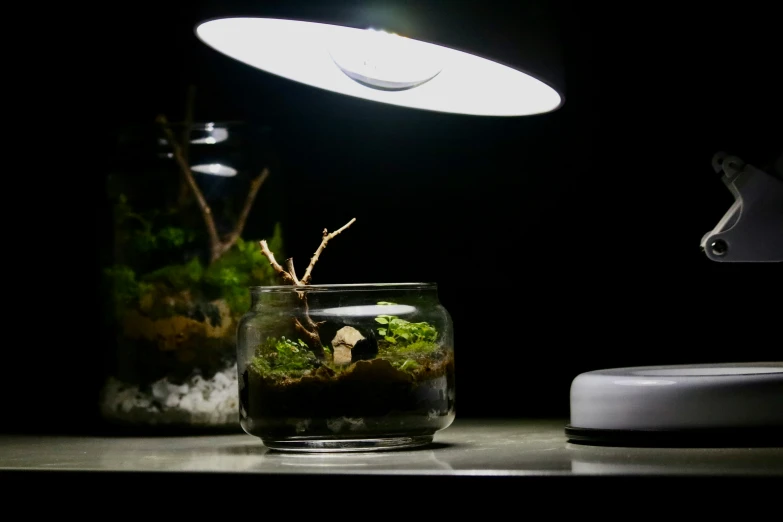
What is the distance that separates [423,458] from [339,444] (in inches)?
3.9

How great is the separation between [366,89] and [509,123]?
40 cm

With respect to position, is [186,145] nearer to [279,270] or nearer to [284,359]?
[279,270]

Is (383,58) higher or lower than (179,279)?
higher

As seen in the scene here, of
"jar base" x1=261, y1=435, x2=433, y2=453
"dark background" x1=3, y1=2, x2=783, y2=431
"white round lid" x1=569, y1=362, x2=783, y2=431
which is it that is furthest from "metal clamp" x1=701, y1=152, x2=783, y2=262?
"jar base" x1=261, y1=435, x2=433, y2=453

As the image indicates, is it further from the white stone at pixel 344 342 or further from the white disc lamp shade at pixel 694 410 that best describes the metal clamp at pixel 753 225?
the white stone at pixel 344 342

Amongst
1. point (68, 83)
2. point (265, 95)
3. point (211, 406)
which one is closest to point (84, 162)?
point (68, 83)

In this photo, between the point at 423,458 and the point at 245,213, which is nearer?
the point at 423,458

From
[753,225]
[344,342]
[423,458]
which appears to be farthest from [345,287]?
[753,225]

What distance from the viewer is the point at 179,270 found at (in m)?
1.36

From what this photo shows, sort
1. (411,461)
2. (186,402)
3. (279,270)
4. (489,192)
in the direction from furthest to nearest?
1. (489,192)
2. (186,402)
3. (279,270)
4. (411,461)

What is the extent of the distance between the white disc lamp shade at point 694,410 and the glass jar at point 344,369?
0.18 meters

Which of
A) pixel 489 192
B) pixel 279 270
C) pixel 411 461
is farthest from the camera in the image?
pixel 489 192

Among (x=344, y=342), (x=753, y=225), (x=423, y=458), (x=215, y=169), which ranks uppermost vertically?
(x=215, y=169)

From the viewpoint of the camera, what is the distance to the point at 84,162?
5.65 ft
